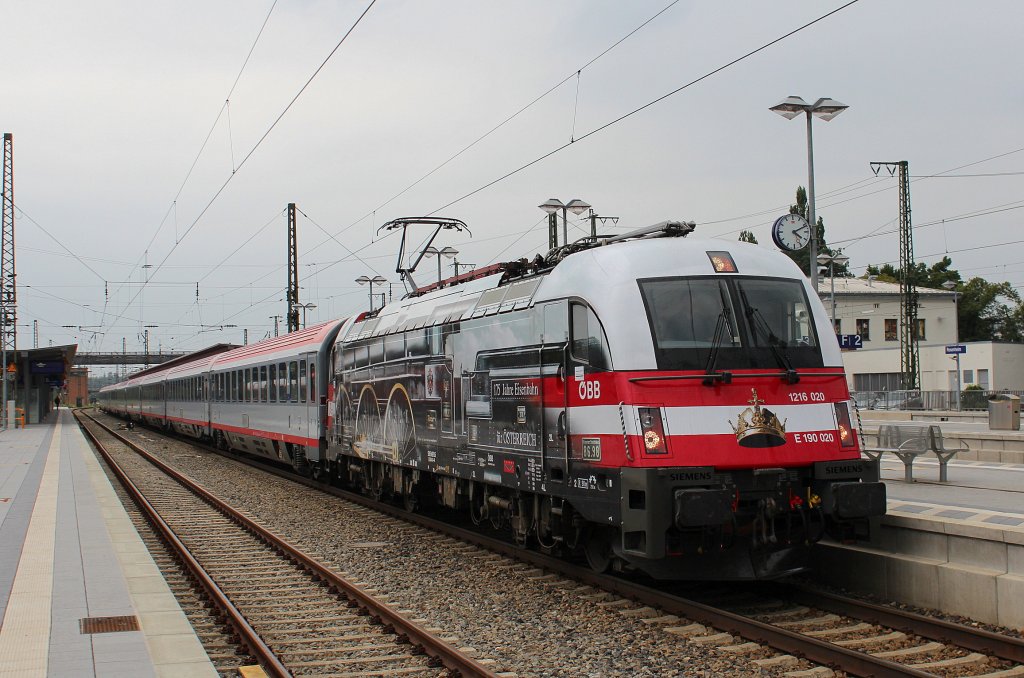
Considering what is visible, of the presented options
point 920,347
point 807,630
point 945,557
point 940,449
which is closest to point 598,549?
point 807,630

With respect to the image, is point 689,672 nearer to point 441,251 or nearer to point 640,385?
point 640,385

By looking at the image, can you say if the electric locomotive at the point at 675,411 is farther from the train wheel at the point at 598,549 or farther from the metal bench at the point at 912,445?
the metal bench at the point at 912,445

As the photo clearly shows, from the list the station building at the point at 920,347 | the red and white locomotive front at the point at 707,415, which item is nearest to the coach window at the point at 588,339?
the red and white locomotive front at the point at 707,415

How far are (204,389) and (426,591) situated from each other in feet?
86.5

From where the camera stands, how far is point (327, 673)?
736 cm

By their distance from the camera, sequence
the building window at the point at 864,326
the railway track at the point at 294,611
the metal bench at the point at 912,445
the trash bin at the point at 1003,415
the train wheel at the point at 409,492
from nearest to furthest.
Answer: the railway track at the point at 294,611 < the metal bench at the point at 912,445 < the train wheel at the point at 409,492 < the trash bin at the point at 1003,415 < the building window at the point at 864,326

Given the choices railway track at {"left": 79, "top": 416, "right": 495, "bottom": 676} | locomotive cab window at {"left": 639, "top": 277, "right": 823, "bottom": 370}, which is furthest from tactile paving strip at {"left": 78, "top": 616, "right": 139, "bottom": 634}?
locomotive cab window at {"left": 639, "top": 277, "right": 823, "bottom": 370}

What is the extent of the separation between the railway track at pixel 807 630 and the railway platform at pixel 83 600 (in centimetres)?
378

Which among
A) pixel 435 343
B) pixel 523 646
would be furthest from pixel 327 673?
pixel 435 343

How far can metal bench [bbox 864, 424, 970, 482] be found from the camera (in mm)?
13414

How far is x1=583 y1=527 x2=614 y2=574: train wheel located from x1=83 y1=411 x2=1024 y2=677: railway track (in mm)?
120

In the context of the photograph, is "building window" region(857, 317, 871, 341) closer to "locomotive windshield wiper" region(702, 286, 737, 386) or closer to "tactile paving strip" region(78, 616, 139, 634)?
"locomotive windshield wiper" region(702, 286, 737, 386)

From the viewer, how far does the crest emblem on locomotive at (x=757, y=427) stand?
8.52 meters

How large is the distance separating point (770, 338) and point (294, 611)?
508 centimetres
